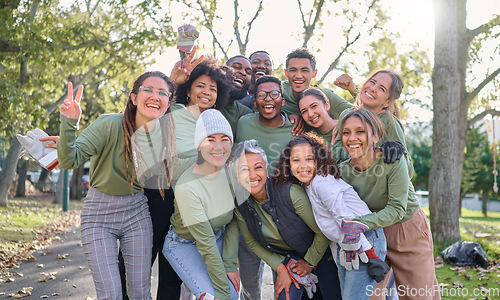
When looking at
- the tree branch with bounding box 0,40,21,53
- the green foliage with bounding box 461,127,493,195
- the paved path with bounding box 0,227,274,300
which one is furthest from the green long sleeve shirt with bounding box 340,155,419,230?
the green foliage with bounding box 461,127,493,195

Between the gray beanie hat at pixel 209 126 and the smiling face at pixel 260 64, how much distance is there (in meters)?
2.05

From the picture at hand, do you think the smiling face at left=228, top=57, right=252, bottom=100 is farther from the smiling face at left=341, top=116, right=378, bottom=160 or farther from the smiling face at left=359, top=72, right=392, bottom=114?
the smiling face at left=341, top=116, right=378, bottom=160

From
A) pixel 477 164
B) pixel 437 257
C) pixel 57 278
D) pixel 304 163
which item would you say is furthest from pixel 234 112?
pixel 477 164

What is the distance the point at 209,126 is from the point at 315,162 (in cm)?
95

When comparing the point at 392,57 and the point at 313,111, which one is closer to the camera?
the point at 313,111

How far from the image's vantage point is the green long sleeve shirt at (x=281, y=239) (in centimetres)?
357

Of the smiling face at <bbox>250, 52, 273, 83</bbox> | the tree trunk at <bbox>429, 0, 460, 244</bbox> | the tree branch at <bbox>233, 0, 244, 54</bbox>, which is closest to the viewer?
the smiling face at <bbox>250, 52, 273, 83</bbox>

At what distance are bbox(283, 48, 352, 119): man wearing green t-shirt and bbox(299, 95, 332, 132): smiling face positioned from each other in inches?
24.6

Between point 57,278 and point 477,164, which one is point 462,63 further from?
point 477,164

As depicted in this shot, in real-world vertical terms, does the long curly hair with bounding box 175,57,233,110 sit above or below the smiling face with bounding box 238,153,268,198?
above

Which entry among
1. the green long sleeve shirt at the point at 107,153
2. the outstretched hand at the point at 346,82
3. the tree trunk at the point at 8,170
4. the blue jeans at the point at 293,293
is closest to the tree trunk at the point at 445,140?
the outstretched hand at the point at 346,82

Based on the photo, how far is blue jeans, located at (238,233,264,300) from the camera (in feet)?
13.9

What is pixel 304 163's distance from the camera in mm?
3605

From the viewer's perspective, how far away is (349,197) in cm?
346
